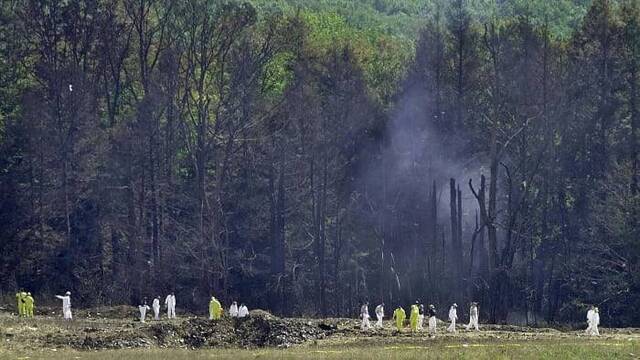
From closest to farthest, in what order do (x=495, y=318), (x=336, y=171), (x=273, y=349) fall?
(x=273, y=349) < (x=495, y=318) < (x=336, y=171)

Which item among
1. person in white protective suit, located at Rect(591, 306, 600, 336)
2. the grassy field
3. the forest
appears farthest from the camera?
the forest

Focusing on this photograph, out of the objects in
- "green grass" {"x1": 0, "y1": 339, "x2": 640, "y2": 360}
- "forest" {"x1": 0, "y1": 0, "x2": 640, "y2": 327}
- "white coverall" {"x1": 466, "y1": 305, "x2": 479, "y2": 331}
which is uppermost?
"forest" {"x1": 0, "y1": 0, "x2": 640, "y2": 327}

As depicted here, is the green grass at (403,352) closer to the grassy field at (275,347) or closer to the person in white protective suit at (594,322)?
the grassy field at (275,347)

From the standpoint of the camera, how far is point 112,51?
78062 millimetres

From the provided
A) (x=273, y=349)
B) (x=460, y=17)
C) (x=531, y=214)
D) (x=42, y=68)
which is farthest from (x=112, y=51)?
(x=273, y=349)

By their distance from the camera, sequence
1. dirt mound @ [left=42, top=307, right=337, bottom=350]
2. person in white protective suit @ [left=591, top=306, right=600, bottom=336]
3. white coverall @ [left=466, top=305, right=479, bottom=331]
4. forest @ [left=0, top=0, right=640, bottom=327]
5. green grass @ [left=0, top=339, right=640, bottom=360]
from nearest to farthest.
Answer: green grass @ [left=0, top=339, right=640, bottom=360], dirt mound @ [left=42, top=307, right=337, bottom=350], person in white protective suit @ [left=591, top=306, right=600, bottom=336], white coverall @ [left=466, top=305, right=479, bottom=331], forest @ [left=0, top=0, right=640, bottom=327]

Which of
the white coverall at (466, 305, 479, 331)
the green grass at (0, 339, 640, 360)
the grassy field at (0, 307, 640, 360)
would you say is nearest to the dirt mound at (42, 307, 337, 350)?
the grassy field at (0, 307, 640, 360)

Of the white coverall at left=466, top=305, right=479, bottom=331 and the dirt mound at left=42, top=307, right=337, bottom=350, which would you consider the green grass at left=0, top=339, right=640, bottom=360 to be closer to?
the dirt mound at left=42, top=307, right=337, bottom=350

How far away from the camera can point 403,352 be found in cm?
4312

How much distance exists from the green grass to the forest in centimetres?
2474

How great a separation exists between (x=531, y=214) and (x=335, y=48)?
14416mm

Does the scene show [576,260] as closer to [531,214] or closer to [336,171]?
[531,214]

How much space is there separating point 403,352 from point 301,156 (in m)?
36.3

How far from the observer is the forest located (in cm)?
7362
